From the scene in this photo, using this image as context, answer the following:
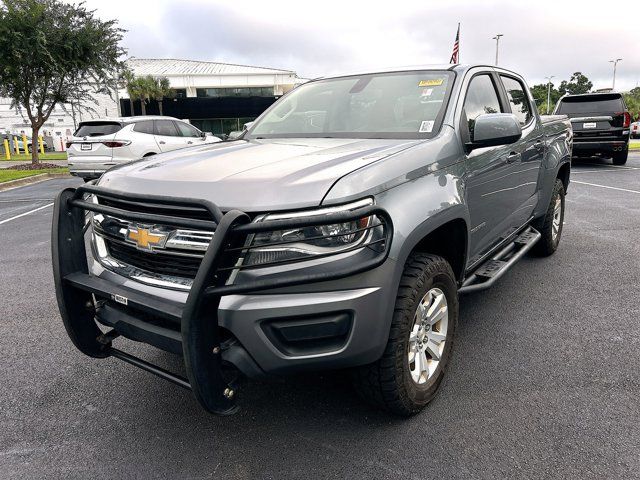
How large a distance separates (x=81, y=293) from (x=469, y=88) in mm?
2703

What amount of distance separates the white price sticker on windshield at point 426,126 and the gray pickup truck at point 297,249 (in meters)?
0.02

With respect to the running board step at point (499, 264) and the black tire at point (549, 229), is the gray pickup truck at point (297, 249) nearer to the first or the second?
the running board step at point (499, 264)

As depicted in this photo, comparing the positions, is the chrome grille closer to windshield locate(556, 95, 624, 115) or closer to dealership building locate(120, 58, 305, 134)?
windshield locate(556, 95, 624, 115)

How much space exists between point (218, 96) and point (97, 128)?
3812cm

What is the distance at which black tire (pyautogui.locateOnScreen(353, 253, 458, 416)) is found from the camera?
7.54 feet

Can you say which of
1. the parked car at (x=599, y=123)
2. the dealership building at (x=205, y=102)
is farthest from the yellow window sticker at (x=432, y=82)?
the dealership building at (x=205, y=102)

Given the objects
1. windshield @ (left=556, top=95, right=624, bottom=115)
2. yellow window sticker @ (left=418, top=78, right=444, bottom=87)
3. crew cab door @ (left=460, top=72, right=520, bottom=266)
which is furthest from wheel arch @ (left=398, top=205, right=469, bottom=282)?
→ windshield @ (left=556, top=95, right=624, bottom=115)

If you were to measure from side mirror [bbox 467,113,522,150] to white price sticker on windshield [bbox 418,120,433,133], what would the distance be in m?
0.26

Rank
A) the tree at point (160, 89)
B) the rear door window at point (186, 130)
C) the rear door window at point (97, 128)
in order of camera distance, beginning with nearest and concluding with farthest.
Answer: the rear door window at point (97, 128) → the rear door window at point (186, 130) → the tree at point (160, 89)

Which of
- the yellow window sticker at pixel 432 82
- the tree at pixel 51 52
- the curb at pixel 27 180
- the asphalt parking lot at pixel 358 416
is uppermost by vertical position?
the tree at pixel 51 52

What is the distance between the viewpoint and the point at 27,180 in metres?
14.1

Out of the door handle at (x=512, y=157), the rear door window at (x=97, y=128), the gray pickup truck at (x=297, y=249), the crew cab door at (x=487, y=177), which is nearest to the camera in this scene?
the gray pickup truck at (x=297, y=249)

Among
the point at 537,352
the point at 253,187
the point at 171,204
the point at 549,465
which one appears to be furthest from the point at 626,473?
the point at 171,204

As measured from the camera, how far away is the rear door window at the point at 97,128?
467 inches
